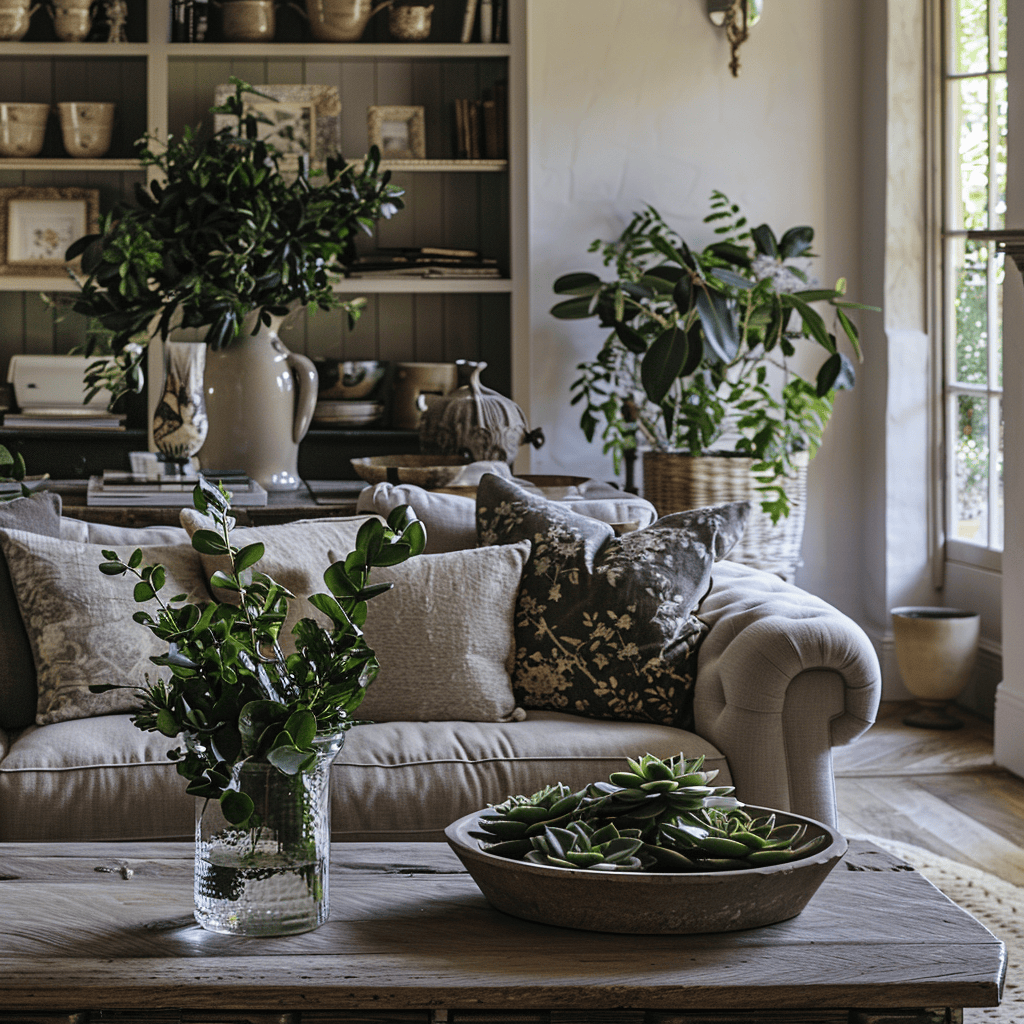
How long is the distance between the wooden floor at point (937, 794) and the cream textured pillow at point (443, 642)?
1156 mm

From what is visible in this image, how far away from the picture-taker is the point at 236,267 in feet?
A: 9.89

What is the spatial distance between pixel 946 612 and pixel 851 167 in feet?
5.20

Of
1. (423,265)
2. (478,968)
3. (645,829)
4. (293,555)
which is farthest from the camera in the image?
(423,265)

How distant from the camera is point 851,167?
454 cm

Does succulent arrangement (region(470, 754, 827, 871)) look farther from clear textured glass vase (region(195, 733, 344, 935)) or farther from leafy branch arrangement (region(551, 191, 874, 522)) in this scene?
leafy branch arrangement (region(551, 191, 874, 522))

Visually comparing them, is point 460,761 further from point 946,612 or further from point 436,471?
point 946,612

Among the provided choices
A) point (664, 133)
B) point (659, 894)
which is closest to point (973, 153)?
point (664, 133)

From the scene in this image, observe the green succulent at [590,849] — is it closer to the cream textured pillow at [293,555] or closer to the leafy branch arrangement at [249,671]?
the leafy branch arrangement at [249,671]

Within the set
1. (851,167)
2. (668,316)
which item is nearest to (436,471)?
(668,316)

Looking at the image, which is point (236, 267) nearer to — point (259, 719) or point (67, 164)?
point (67, 164)

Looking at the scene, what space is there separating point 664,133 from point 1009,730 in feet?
7.35

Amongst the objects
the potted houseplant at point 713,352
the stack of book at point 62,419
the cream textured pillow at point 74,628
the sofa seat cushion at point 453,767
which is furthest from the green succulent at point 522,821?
the stack of book at point 62,419

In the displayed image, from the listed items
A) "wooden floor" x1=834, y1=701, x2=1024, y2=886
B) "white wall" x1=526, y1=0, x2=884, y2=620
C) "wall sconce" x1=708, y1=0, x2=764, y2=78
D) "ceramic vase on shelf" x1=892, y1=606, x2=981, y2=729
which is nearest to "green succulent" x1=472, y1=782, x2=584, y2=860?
"wooden floor" x1=834, y1=701, x2=1024, y2=886

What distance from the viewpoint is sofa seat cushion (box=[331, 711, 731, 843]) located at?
2.13m
